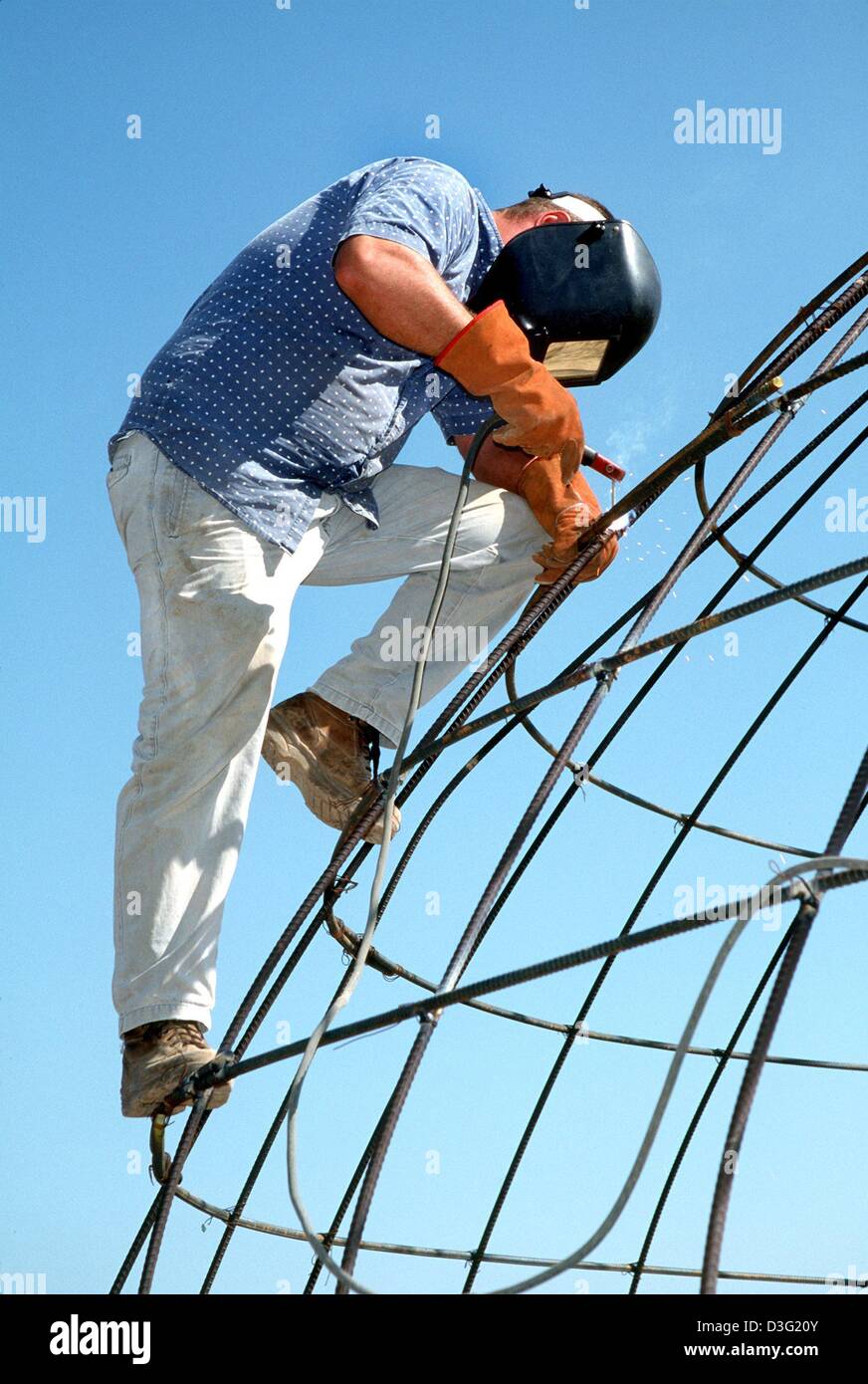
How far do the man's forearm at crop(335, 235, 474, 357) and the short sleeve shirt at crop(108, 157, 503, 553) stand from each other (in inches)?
2.3

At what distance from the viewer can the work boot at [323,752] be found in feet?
15.4

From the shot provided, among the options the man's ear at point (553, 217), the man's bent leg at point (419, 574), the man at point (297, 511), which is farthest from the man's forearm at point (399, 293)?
the man's ear at point (553, 217)

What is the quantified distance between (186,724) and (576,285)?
1912 mm

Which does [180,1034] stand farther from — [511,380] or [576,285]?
[576,285]

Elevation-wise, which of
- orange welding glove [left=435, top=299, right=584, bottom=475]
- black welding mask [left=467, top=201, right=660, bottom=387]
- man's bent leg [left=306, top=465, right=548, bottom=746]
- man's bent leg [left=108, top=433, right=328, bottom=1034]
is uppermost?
black welding mask [left=467, top=201, right=660, bottom=387]

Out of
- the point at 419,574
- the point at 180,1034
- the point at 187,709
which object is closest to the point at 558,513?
the point at 419,574

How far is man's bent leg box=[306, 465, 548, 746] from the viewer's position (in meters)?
4.75

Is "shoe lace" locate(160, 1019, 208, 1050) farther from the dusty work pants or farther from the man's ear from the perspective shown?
the man's ear

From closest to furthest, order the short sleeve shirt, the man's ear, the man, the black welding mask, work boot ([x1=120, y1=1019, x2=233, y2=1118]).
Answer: work boot ([x1=120, y1=1019, x2=233, y2=1118]), the man, the short sleeve shirt, the black welding mask, the man's ear

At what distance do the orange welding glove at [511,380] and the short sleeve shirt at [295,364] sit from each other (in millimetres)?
314

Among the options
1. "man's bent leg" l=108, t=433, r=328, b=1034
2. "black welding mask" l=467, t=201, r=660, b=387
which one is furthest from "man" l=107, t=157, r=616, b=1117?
"black welding mask" l=467, t=201, r=660, b=387

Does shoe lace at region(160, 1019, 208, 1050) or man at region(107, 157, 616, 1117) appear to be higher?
man at region(107, 157, 616, 1117)

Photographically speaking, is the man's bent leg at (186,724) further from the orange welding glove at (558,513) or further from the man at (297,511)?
→ the orange welding glove at (558,513)
